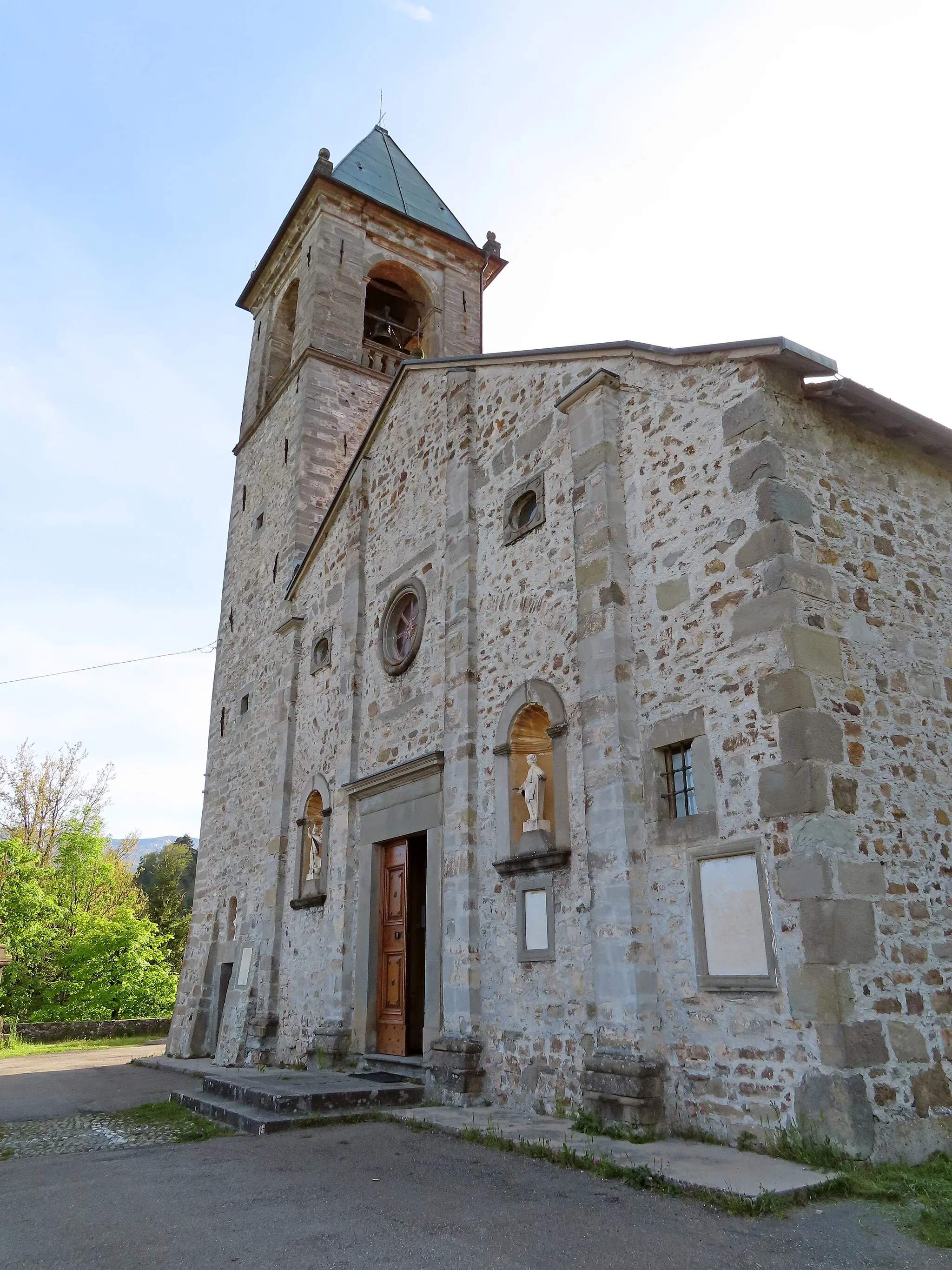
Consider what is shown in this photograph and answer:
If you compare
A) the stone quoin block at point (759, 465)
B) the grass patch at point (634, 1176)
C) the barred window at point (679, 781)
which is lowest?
the grass patch at point (634, 1176)

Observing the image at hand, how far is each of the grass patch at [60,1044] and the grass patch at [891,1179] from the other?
1456cm

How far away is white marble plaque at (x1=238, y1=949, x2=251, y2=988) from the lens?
12.7m

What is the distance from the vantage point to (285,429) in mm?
17391

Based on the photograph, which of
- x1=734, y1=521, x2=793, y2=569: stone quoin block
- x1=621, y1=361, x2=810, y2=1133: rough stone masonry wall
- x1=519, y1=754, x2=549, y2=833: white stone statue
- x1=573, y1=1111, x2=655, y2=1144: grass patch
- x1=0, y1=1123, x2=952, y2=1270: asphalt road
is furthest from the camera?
x1=519, y1=754, x2=549, y2=833: white stone statue

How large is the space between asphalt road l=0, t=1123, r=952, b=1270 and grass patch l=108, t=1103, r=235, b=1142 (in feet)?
3.86

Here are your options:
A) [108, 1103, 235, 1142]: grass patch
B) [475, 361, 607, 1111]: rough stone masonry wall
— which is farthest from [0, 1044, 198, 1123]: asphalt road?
[475, 361, 607, 1111]: rough stone masonry wall

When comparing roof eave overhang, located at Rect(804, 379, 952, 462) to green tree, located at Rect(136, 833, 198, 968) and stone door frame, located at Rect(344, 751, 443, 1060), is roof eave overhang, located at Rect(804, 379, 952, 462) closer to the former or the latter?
stone door frame, located at Rect(344, 751, 443, 1060)

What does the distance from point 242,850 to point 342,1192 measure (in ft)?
33.2

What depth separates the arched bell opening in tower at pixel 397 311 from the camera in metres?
19.4

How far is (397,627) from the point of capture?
→ 11.3 meters

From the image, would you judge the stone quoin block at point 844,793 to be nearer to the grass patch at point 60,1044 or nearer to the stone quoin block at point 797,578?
the stone quoin block at point 797,578

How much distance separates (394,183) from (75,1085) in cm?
1934

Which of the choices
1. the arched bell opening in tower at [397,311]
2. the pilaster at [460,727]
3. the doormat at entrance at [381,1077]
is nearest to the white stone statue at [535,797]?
the pilaster at [460,727]

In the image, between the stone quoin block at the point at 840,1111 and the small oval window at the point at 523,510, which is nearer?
the stone quoin block at the point at 840,1111
